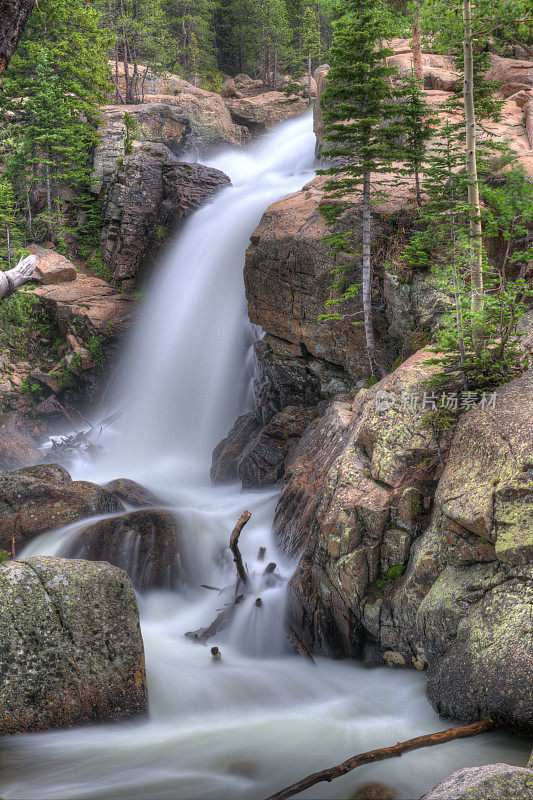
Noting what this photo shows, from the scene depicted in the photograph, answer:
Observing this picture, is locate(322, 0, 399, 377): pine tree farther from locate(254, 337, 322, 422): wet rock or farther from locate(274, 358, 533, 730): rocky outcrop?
locate(274, 358, 533, 730): rocky outcrop

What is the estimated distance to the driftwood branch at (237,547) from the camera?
7.96 metres

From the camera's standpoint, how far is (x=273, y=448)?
12172mm

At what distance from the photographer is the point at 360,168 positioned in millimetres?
10266

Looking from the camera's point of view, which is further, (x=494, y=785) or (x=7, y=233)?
(x=7, y=233)

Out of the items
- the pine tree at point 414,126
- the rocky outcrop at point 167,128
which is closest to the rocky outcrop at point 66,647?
the pine tree at point 414,126

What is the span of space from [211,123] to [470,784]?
103ft

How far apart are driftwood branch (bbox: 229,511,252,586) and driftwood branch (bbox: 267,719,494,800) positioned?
141 inches

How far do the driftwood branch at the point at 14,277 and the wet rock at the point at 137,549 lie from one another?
553 cm

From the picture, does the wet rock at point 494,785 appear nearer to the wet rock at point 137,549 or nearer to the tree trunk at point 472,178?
the tree trunk at point 472,178

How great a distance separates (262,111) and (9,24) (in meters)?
33.0

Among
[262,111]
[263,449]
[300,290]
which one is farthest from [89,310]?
[262,111]

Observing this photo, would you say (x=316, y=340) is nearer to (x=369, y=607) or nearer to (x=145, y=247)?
(x=369, y=607)

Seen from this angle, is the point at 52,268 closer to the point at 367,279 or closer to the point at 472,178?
the point at 367,279

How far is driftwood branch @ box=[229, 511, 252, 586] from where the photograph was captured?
7965 mm
